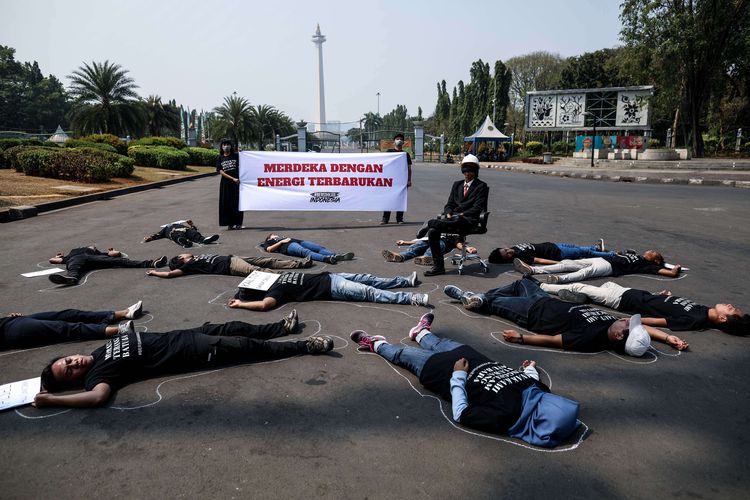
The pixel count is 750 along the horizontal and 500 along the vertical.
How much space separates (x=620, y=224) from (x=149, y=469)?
11595 millimetres

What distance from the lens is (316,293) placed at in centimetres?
598

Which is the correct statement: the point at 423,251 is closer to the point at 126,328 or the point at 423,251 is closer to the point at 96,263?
the point at 126,328

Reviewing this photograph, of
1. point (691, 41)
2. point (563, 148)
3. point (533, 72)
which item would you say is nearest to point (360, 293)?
point (691, 41)

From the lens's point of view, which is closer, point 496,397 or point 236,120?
point 496,397

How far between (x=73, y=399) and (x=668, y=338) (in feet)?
16.9

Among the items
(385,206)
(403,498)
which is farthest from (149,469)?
(385,206)

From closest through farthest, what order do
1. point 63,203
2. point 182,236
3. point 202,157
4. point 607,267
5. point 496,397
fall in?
point 496,397
point 607,267
point 182,236
point 63,203
point 202,157

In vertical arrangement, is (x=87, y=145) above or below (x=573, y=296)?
above

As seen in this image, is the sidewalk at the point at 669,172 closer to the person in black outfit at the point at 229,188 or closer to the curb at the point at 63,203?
the person in black outfit at the point at 229,188

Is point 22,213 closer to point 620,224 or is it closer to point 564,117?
point 620,224

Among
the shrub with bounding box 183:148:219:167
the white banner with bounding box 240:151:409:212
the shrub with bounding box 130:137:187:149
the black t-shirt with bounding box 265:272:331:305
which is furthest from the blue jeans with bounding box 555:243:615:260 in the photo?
the shrub with bounding box 130:137:187:149

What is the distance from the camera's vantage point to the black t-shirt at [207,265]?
23.0ft

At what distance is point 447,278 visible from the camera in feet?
23.8

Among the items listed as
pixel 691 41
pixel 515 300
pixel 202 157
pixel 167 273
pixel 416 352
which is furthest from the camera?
pixel 202 157
